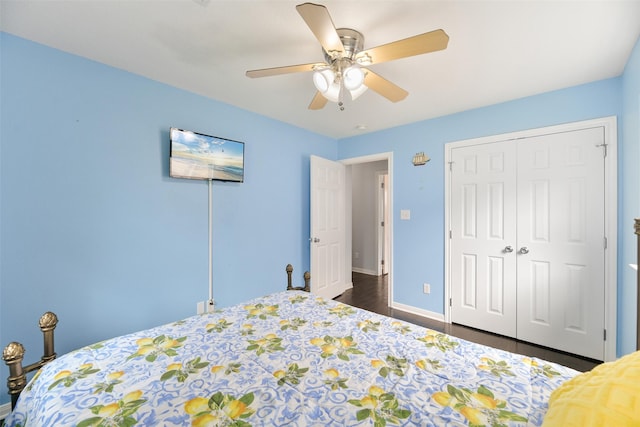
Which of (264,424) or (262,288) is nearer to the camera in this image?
(264,424)

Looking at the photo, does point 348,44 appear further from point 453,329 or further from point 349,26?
point 453,329

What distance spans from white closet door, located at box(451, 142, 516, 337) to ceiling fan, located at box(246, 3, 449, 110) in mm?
1545

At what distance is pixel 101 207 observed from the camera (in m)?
1.95

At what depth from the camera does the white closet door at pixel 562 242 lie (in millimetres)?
2232

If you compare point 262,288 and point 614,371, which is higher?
point 614,371

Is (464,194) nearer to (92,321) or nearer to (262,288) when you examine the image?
(262,288)

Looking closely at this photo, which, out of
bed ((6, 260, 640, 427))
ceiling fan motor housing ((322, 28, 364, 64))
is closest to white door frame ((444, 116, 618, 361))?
bed ((6, 260, 640, 427))

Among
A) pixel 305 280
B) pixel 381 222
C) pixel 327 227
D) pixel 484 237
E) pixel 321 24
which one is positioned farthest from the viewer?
pixel 381 222

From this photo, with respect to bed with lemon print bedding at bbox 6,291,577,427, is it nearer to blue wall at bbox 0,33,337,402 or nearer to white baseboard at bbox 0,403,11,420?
blue wall at bbox 0,33,337,402

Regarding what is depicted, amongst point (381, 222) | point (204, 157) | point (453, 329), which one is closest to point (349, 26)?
point (204, 157)

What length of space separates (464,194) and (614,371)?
2.42m

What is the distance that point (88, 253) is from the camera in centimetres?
188

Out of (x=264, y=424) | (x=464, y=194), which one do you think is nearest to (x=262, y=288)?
(x=264, y=424)

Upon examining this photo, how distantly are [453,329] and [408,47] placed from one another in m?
2.83
